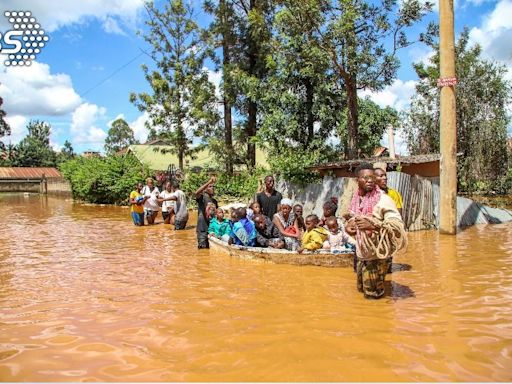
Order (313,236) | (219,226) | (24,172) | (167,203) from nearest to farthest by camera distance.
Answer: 1. (313,236)
2. (219,226)
3. (167,203)
4. (24,172)

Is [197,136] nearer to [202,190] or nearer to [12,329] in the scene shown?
[202,190]

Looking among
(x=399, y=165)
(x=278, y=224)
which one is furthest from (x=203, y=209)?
(x=399, y=165)

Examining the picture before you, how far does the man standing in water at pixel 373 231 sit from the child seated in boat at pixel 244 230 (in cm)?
327

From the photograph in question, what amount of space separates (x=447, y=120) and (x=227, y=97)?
12369 mm

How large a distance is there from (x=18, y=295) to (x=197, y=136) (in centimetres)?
1791

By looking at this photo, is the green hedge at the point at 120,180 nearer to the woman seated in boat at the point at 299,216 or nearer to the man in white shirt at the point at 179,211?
the man in white shirt at the point at 179,211

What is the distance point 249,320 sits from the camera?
5.02 metres

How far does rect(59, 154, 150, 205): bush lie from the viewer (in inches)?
955

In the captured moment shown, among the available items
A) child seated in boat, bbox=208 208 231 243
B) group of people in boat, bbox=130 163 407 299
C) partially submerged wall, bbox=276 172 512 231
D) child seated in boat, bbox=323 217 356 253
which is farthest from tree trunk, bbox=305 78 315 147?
child seated in boat, bbox=323 217 356 253

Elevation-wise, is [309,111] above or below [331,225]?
above

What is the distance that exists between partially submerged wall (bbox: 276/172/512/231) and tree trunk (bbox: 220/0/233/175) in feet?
28.3

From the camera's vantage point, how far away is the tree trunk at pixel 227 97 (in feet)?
70.3

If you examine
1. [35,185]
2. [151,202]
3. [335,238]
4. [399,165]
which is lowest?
[335,238]

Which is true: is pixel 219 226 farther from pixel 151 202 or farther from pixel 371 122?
pixel 371 122
